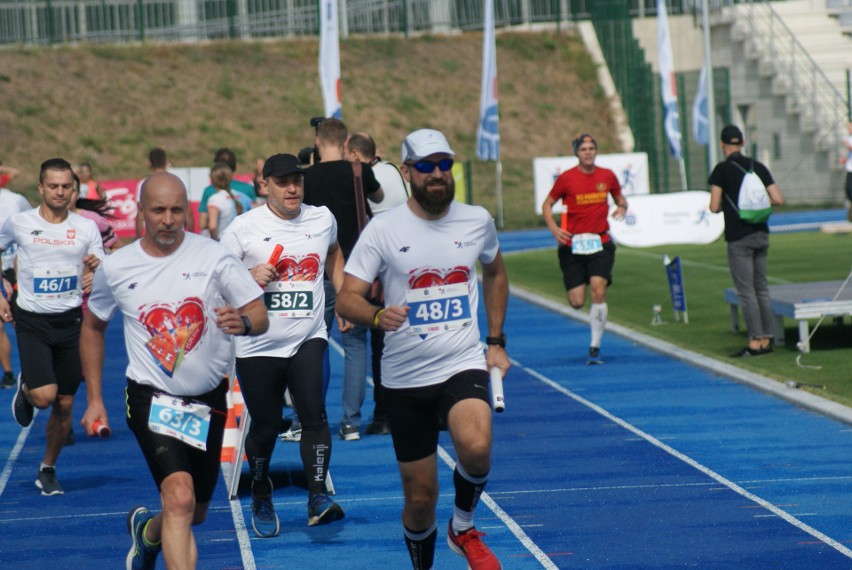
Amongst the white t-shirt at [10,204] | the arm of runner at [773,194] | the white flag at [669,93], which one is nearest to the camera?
the white t-shirt at [10,204]

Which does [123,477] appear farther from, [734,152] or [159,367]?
[734,152]

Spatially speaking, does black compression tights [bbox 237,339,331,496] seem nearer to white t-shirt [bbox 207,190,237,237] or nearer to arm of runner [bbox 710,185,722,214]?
arm of runner [bbox 710,185,722,214]

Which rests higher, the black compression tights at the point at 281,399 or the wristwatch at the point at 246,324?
the wristwatch at the point at 246,324

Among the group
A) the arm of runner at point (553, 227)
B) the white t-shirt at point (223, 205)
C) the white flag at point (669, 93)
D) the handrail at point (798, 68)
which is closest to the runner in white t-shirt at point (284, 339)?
the arm of runner at point (553, 227)

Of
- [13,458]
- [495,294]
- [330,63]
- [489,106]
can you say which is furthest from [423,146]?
[489,106]

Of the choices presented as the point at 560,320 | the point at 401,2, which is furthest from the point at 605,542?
the point at 401,2

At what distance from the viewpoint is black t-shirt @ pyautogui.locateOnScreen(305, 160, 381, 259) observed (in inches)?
421

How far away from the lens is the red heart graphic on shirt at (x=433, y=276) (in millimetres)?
6766

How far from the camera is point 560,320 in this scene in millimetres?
20453

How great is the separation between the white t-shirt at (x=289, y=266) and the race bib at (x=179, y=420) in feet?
6.53

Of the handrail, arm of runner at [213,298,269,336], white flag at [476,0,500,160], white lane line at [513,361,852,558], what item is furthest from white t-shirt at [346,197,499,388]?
the handrail

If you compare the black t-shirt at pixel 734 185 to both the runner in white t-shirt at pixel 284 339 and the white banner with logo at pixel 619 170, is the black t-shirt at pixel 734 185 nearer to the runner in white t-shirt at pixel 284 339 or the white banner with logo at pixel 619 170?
the runner in white t-shirt at pixel 284 339

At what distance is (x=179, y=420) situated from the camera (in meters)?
6.43

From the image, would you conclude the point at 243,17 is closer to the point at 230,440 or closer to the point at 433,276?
the point at 230,440
